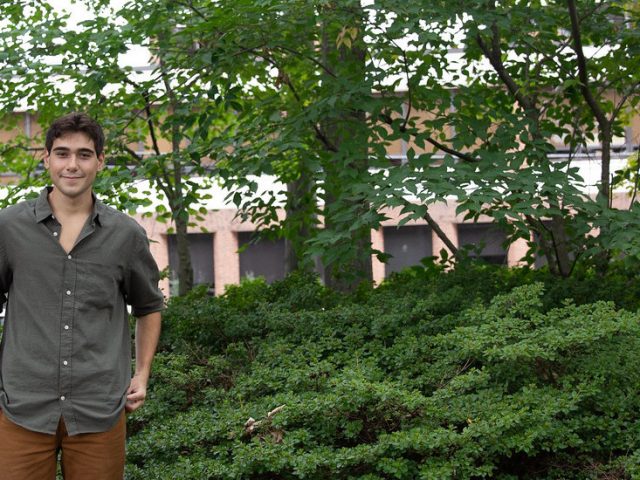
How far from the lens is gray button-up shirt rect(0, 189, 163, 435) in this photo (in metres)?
3.57

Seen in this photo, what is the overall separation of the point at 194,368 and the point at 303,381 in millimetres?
1041

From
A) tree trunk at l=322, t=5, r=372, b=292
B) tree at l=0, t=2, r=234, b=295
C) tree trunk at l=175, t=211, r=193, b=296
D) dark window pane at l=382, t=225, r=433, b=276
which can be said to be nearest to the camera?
tree trunk at l=322, t=5, r=372, b=292

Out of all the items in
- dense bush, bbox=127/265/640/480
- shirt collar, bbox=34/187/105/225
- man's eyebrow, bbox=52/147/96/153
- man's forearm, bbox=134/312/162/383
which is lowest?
dense bush, bbox=127/265/640/480

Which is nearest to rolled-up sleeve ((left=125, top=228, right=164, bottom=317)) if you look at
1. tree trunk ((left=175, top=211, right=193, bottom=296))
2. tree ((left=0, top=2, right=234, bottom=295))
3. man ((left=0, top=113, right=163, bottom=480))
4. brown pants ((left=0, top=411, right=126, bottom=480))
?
man ((left=0, top=113, right=163, bottom=480))

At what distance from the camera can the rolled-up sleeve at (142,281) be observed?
3.86 metres

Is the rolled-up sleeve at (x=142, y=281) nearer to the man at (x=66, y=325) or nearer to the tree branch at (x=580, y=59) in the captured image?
the man at (x=66, y=325)

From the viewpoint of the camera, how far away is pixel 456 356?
18.4 ft

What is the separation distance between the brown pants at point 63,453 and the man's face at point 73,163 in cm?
79

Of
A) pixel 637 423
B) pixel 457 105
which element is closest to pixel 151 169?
pixel 457 105

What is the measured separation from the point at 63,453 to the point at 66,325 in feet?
1.43

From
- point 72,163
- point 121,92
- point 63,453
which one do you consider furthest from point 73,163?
point 121,92

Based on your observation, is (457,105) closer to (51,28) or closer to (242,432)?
(51,28)

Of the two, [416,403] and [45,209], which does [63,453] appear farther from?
[416,403]

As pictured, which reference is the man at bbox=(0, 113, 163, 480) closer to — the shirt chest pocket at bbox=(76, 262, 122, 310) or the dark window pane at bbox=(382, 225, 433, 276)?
the shirt chest pocket at bbox=(76, 262, 122, 310)
